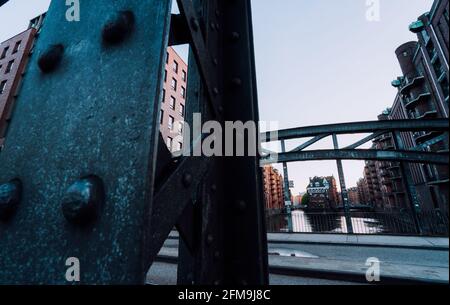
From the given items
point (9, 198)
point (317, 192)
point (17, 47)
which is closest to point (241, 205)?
point (9, 198)

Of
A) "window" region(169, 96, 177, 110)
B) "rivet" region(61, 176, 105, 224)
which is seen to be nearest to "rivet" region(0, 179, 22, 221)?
"rivet" region(61, 176, 105, 224)

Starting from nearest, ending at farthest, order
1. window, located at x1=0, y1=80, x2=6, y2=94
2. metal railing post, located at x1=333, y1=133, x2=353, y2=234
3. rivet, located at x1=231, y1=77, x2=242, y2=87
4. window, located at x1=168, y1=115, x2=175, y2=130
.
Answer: rivet, located at x1=231, y1=77, x2=242, y2=87
metal railing post, located at x1=333, y1=133, x2=353, y2=234
window, located at x1=0, y1=80, x2=6, y2=94
window, located at x1=168, y1=115, x2=175, y2=130

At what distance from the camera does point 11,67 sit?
1121 inches

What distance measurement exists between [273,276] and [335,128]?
6.73 meters

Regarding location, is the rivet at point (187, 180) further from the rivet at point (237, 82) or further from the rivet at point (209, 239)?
the rivet at point (237, 82)

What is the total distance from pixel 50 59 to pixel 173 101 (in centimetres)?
3166

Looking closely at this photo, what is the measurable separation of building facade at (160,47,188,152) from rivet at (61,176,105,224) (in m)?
28.0

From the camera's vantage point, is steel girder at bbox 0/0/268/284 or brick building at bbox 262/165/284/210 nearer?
steel girder at bbox 0/0/268/284

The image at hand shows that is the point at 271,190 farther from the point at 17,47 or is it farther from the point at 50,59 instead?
the point at 50,59

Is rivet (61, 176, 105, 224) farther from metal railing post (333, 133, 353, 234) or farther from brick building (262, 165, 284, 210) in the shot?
brick building (262, 165, 284, 210)

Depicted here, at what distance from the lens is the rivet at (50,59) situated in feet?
2.13

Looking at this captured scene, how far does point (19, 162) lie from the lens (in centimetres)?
57

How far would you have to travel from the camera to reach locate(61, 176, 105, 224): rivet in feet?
1.35

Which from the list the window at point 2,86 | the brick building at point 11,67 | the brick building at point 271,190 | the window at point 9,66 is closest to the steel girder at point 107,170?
the brick building at point 11,67
